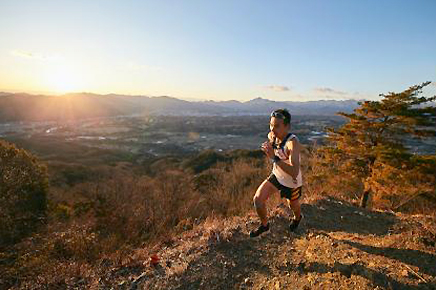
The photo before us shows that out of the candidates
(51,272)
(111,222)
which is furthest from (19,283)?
(111,222)

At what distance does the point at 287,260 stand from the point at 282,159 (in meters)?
1.30

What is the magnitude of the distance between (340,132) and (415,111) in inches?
110

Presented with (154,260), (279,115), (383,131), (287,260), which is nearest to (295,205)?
(287,260)

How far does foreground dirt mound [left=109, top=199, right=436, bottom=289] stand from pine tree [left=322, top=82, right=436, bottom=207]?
6.63 meters

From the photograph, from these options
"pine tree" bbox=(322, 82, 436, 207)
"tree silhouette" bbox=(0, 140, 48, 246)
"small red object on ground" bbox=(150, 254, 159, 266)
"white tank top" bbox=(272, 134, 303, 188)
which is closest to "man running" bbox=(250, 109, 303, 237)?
"white tank top" bbox=(272, 134, 303, 188)

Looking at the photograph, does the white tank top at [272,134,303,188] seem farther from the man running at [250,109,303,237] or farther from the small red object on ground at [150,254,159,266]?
the small red object on ground at [150,254,159,266]

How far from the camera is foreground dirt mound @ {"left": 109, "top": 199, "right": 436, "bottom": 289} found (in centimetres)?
323

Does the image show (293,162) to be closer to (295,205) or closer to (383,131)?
(295,205)

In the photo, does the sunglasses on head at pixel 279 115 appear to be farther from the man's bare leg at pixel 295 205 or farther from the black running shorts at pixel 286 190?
the man's bare leg at pixel 295 205

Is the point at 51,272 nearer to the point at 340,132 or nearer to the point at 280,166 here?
the point at 280,166

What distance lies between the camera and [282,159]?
3748mm

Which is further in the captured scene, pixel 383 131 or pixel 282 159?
pixel 383 131

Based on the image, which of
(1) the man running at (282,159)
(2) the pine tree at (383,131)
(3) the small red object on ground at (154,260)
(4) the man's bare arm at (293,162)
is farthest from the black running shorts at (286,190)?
(2) the pine tree at (383,131)

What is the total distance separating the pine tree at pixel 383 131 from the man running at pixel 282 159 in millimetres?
8423
